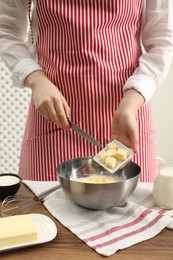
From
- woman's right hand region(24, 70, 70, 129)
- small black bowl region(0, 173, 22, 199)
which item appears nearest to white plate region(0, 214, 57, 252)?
→ small black bowl region(0, 173, 22, 199)

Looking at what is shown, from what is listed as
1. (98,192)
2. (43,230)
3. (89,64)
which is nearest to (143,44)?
(89,64)

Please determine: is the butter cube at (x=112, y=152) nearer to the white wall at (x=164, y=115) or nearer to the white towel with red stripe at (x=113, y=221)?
the white towel with red stripe at (x=113, y=221)

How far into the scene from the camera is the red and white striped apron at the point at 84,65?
1.27 m

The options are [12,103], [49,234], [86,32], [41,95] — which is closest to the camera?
[49,234]

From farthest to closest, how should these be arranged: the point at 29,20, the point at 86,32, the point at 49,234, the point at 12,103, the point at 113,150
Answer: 1. the point at 12,103
2. the point at 29,20
3. the point at 86,32
4. the point at 113,150
5. the point at 49,234

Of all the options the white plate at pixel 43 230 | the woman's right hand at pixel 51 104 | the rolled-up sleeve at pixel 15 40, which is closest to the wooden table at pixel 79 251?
the white plate at pixel 43 230

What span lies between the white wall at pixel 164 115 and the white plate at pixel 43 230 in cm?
166

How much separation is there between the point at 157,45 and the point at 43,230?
72 cm

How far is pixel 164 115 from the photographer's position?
97.4 inches

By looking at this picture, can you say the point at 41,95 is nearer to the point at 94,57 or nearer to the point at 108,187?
the point at 94,57

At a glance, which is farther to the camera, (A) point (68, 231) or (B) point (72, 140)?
(B) point (72, 140)

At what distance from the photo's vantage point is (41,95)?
1120 mm

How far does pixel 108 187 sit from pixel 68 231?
12 cm

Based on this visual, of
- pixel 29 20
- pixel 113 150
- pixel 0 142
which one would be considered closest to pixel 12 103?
pixel 0 142
